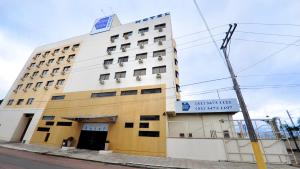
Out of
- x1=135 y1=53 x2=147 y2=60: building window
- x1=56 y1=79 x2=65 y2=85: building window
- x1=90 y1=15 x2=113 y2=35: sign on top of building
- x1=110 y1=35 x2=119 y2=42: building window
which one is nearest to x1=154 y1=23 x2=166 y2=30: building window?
x1=135 y1=53 x2=147 y2=60: building window

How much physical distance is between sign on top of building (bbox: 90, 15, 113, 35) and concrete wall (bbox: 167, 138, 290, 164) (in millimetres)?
27360

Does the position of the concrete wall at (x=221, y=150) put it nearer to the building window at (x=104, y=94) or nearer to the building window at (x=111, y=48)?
the building window at (x=104, y=94)

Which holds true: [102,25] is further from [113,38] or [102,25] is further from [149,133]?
[149,133]

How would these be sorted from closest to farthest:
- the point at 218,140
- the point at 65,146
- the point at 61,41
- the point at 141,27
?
the point at 218,140 → the point at 65,146 → the point at 141,27 → the point at 61,41

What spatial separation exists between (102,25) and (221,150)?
32.7 meters

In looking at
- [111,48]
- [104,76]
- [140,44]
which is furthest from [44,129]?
Answer: [140,44]

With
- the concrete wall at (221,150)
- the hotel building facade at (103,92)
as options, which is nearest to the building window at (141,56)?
Answer: the hotel building facade at (103,92)

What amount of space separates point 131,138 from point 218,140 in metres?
9.45

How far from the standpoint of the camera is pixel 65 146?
18281 mm

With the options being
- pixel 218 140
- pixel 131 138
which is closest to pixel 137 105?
pixel 131 138

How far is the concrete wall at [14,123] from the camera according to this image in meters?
23.8

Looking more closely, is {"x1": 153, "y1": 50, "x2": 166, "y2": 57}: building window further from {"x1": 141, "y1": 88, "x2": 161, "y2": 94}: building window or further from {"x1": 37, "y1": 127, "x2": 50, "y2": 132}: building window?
{"x1": 37, "y1": 127, "x2": 50, "y2": 132}: building window

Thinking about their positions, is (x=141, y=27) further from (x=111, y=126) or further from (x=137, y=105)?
(x=111, y=126)

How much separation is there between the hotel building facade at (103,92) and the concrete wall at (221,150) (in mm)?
1745
